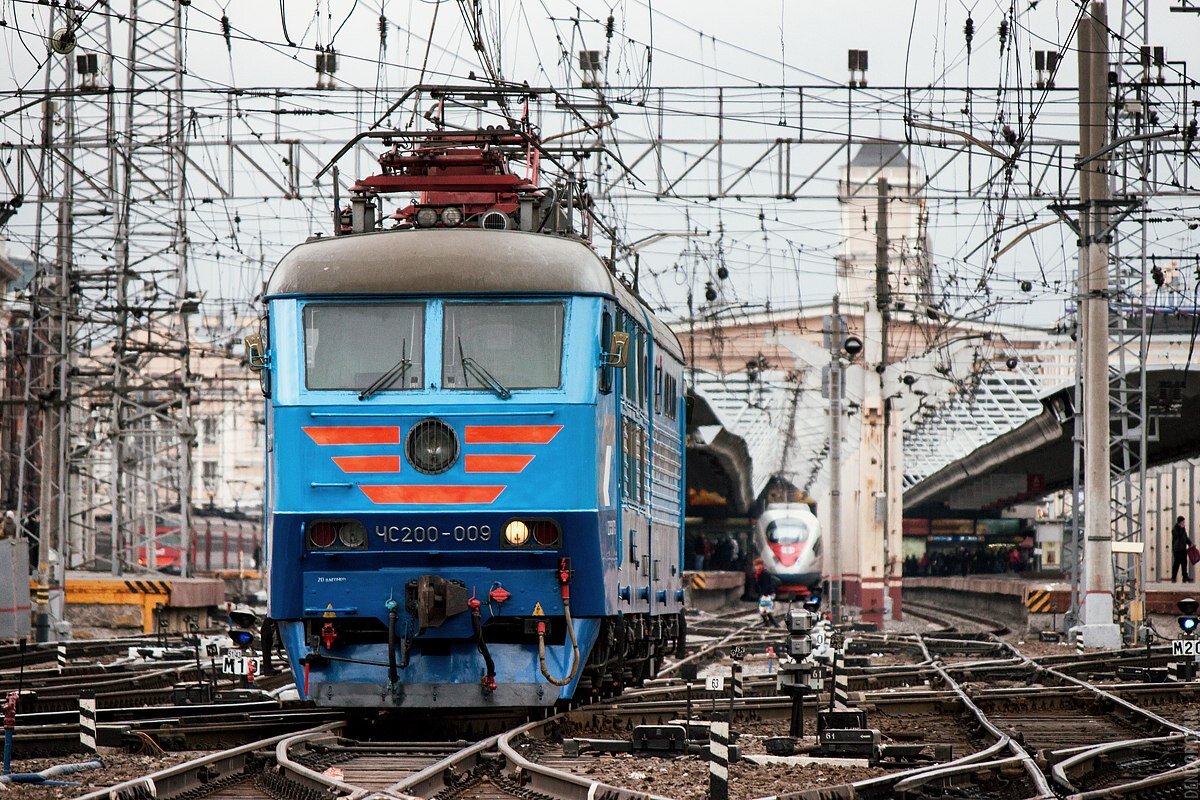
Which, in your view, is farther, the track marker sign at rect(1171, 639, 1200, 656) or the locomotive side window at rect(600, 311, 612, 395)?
the track marker sign at rect(1171, 639, 1200, 656)

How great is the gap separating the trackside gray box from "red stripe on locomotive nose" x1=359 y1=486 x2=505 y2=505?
11.5 meters

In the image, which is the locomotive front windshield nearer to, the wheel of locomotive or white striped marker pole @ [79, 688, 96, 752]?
the wheel of locomotive

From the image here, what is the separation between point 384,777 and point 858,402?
2796 centimetres

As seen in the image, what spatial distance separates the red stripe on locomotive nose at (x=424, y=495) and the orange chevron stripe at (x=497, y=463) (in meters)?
0.14

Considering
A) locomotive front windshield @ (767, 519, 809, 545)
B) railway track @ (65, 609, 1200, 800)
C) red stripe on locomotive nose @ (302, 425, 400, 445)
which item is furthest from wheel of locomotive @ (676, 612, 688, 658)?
locomotive front windshield @ (767, 519, 809, 545)

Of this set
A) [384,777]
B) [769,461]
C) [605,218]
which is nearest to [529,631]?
[384,777]

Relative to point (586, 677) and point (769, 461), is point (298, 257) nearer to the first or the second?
point (586, 677)

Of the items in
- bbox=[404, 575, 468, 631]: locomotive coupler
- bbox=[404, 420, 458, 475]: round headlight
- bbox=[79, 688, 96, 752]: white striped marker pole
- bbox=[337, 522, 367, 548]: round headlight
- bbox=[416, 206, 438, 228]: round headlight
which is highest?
bbox=[416, 206, 438, 228]: round headlight

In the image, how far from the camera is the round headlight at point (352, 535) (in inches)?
500

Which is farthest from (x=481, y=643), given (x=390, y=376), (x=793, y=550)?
(x=793, y=550)

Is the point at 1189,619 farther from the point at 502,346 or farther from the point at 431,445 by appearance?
the point at 431,445

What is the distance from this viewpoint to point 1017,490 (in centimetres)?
7181

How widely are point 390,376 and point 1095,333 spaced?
17.3 m

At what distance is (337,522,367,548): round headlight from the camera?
500 inches
